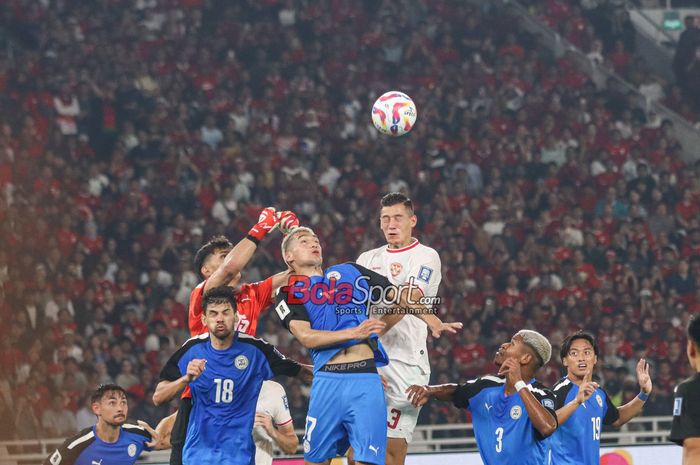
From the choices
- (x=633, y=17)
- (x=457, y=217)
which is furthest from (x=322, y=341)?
(x=633, y=17)

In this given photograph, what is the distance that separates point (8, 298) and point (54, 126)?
4.31 meters

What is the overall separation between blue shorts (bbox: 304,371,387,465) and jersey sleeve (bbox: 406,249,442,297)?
1.20 meters

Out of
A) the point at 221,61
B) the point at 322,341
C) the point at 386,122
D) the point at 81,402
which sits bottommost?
the point at 81,402

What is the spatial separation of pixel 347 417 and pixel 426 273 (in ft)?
5.22

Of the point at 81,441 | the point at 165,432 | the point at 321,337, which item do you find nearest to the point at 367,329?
the point at 321,337

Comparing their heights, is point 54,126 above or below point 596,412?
above

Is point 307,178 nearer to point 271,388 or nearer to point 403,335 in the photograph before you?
point 271,388

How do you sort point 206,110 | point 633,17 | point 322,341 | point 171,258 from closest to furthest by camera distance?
point 322,341 < point 171,258 < point 206,110 < point 633,17

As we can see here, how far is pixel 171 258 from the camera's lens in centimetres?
1688

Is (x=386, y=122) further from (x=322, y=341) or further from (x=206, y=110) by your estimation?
(x=206, y=110)

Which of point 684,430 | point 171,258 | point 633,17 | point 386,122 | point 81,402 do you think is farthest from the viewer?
point 633,17

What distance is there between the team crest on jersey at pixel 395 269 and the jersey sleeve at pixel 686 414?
3381mm

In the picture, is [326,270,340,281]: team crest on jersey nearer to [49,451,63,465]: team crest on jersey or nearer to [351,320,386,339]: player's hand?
[351,320,386,339]: player's hand

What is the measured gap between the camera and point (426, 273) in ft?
31.4
